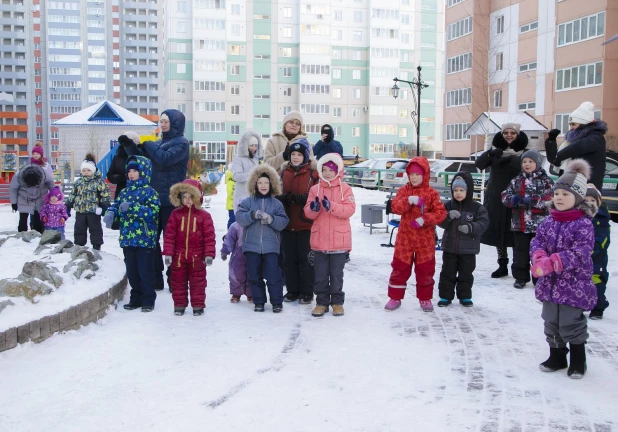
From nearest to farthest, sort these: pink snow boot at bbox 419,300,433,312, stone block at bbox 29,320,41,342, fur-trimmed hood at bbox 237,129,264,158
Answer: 1. stone block at bbox 29,320,41,342
2. pink snow boot at bbox 419,300,433,312
3. fur-trimmed hood at bbox 237,129,264,158

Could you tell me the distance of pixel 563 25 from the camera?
37812mm

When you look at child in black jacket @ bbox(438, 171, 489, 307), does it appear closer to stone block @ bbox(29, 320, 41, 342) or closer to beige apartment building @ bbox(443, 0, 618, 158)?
stone block @ bbox(29, 320, 41, 342)

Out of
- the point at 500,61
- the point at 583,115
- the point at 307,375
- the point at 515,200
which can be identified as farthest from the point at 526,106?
the point at 307,375

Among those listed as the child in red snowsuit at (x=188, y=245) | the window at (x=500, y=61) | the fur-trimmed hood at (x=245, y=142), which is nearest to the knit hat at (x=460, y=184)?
the child in red snowsuit at (x=188, y=245)

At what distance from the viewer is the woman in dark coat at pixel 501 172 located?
8844 millimetres

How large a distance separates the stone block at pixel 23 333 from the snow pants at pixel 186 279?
1.75 m

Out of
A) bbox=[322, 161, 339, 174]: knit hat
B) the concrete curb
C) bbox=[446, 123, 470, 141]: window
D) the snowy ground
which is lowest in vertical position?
the snowy ground

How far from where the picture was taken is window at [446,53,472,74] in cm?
4709

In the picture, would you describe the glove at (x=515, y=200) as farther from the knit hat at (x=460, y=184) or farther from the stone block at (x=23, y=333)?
the stone block at (x=23, y=333)

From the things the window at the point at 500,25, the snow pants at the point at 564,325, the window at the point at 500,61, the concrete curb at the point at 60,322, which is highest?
the window at the point at 500,25

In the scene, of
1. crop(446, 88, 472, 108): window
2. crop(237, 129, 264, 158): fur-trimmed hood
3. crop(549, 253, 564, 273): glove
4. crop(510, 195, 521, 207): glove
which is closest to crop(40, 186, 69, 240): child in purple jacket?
crop(237, 129, 264, 158): fur-trimmed hood

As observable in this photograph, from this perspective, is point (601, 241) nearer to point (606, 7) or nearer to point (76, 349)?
point (76, 349)

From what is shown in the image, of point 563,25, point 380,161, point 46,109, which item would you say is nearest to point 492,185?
point 380,161

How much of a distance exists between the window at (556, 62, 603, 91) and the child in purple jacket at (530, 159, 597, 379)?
33.5 metres
